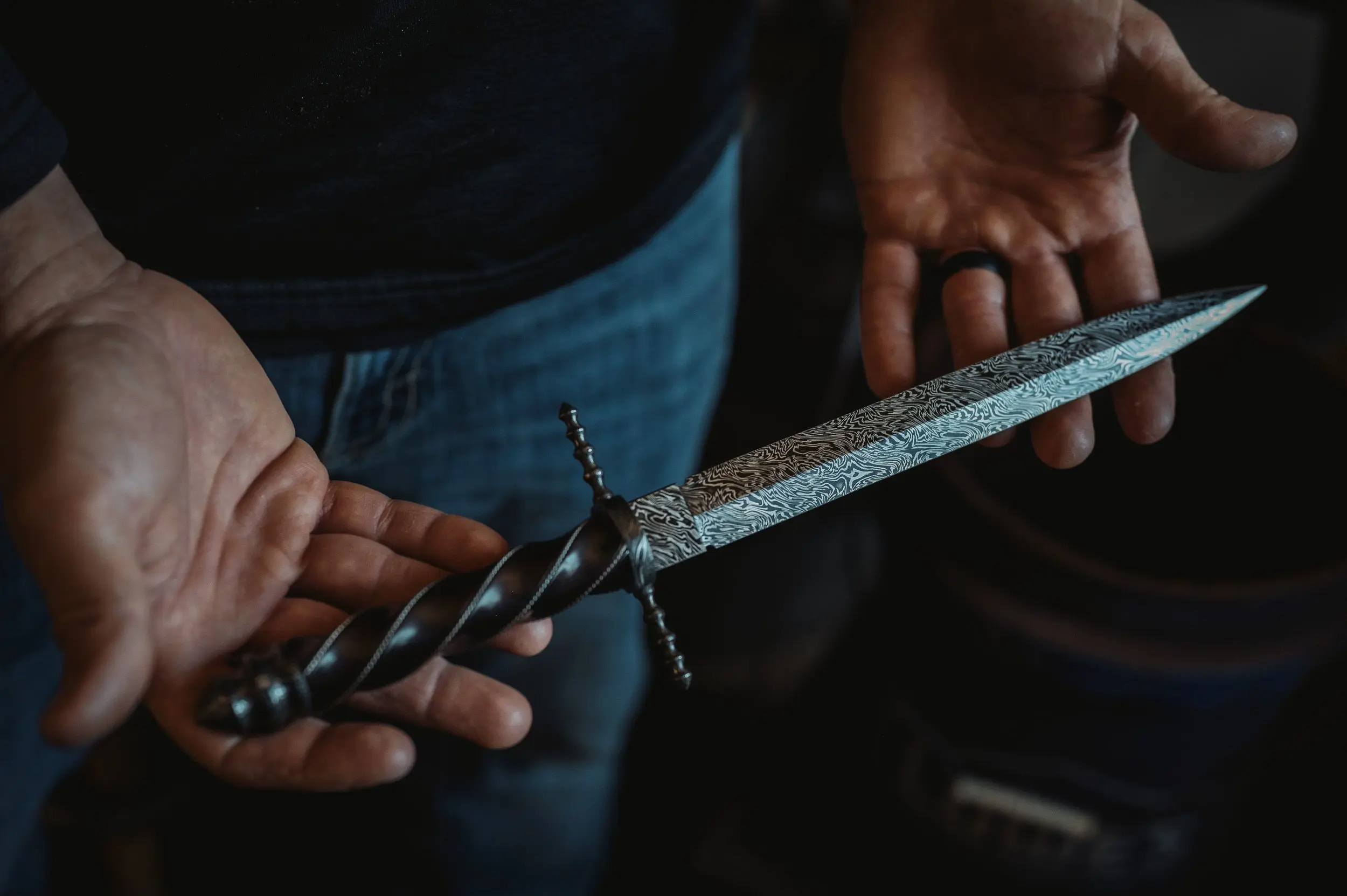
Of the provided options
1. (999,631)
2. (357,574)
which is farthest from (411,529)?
(999,631)

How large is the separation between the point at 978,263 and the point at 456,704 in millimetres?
593

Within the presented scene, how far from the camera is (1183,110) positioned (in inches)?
30.2

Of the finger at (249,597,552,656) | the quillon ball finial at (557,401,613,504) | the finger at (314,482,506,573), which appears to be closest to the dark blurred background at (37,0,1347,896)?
the quillon ball finial at (557,401,613,504)

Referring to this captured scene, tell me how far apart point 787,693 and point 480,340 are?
1.05 m

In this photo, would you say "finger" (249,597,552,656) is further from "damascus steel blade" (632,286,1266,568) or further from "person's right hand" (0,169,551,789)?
"damascus steel blade" (632,286,1266,568)

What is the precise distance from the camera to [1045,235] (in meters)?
0.87

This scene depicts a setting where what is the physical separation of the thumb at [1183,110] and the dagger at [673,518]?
15cm

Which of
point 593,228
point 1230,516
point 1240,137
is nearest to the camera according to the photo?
point 1240,137

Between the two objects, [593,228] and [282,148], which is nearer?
[282,148]

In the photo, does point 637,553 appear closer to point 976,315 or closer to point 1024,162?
point 976,315

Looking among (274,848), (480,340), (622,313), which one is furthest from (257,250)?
(274,848)

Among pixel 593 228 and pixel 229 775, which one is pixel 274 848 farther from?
pixel 593 228

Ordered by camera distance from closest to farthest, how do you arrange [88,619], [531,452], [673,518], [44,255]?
[88,619] → [44,255] → [673,518] → [531,452]

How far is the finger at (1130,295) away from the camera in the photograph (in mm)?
807
